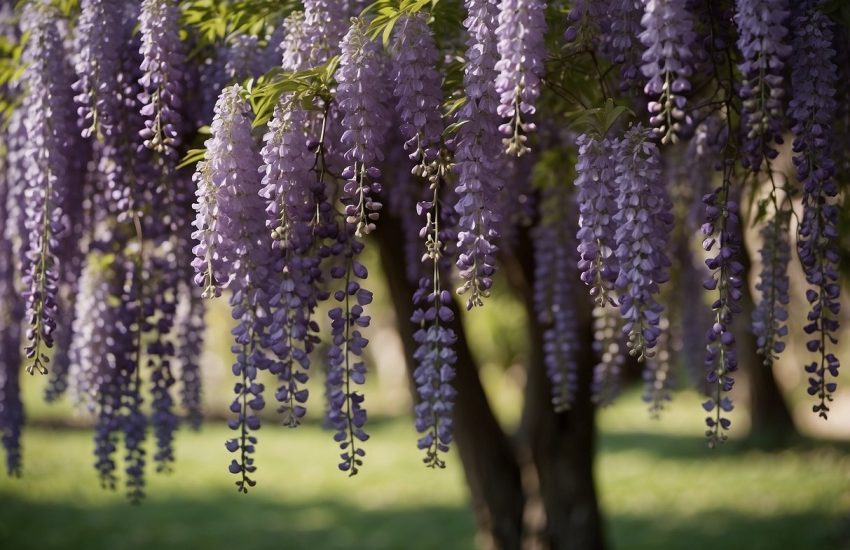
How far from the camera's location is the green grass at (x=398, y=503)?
340 inches

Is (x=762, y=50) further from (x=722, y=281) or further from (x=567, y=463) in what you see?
(x=567, y=463)

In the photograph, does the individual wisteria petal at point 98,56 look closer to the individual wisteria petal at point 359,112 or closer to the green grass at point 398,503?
the individual wisteria petal at point 359,112

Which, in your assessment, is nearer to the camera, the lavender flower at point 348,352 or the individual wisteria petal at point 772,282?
the lavender flower at point 348,352

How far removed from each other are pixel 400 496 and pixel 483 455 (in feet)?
18.9

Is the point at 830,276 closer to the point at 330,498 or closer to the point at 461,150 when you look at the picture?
the point at 461,150

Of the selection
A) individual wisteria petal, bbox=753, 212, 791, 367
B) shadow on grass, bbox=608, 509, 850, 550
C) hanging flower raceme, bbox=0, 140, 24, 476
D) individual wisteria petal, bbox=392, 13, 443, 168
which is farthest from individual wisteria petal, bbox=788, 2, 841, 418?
shadow on grass, bbox=608, 509, 850, 550

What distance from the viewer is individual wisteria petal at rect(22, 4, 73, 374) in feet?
10.2

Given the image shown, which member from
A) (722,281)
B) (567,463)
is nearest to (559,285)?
(567,463)

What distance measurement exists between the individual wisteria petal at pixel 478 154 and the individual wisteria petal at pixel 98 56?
1.31 m

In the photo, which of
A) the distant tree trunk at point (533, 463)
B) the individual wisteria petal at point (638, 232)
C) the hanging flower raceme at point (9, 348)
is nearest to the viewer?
the individual wisteria petal at point (638, 232)

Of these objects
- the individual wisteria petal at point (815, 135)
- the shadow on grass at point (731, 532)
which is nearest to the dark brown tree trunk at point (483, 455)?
the individual wisteria petal at point (815, 135)

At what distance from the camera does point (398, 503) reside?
10539 millimetres

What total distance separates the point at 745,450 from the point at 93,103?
10065 millimetres

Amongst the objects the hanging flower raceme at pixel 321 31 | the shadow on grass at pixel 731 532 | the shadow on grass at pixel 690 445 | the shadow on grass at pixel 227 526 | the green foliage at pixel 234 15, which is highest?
the green foliage at pixel 234 15
